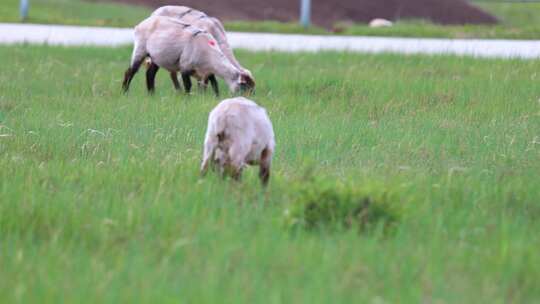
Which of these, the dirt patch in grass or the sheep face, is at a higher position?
the sheep face

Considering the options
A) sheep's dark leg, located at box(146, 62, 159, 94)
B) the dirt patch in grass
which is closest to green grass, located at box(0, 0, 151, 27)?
the dirt patch in grass

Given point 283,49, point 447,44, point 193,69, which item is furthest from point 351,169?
point 447,44

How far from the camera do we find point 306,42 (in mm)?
16828

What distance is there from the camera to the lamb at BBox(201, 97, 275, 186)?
6.38 m

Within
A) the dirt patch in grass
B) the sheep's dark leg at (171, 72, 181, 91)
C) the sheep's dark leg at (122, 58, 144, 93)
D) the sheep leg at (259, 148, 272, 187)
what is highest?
the sheep leg at (259, 148, 272, 187)

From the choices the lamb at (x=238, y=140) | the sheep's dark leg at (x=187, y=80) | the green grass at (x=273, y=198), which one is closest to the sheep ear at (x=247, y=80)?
the green grass at (x=273, y=198)

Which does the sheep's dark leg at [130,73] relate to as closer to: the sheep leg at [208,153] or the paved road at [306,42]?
the paved road at [306,42]

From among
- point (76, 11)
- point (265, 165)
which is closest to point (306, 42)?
point (76, 11)

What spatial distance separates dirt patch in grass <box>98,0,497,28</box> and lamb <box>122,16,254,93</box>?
14851 millimetres

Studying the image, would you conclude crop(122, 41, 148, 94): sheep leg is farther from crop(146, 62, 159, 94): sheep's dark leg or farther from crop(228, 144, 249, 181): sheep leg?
crop(228, 144, 249, 181): sheep leg

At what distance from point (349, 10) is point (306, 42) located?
1187cm

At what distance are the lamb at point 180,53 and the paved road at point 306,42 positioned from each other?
11.0 feet

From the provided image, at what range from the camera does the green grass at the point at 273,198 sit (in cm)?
453

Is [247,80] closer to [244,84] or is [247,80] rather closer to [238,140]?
[244,84]
